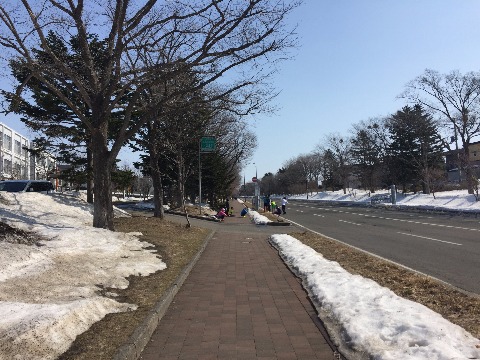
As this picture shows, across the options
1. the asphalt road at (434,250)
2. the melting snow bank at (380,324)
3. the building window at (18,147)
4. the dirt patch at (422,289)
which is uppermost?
the building window at (18,147)

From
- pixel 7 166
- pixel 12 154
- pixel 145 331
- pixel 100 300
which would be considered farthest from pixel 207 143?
pixel 12 154

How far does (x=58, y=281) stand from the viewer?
6926 mm

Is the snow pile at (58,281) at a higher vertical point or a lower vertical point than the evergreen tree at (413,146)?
lower

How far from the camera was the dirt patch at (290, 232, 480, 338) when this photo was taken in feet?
19.1

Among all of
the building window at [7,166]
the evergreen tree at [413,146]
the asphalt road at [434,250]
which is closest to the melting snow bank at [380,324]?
the asphalt road at [434,250]

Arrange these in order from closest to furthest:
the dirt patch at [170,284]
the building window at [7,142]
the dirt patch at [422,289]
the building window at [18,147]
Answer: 1. the dirt patch at [170,284]
2. the dirt patch at [422,289]
3. the building window at [7,142]
4. the building window at [18,147]

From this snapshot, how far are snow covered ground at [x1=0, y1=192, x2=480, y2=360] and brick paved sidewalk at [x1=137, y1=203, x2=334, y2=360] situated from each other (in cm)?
44

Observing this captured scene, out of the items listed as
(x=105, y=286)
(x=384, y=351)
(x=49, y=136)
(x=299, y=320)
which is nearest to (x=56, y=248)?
(x=105, y=286)

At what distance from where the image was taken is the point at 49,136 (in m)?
23.3

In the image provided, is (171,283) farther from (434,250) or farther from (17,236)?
(434,250)

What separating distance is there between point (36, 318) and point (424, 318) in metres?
4.33

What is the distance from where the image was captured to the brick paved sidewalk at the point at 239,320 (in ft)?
16.5

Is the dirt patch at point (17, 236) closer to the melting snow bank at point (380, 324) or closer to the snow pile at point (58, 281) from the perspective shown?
the snow pile at point (58, 281)

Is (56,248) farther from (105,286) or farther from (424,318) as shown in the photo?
(424,318)
